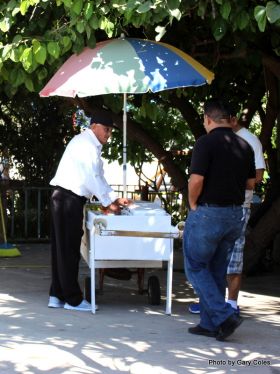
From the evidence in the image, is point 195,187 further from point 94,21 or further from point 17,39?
point 17,39

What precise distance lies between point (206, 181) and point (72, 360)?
174cm

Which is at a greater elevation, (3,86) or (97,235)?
(3,86)

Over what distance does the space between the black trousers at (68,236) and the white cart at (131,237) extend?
16 cm

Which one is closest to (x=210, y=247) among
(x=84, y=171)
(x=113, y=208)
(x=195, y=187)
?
(x=195, y=187)

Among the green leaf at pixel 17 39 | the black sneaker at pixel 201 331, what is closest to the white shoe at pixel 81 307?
the black sneaker at pixel 201 331

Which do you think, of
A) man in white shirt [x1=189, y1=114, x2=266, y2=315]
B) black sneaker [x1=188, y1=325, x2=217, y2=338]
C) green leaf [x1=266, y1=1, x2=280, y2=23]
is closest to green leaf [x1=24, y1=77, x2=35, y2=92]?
man in white shirt [x1=189, y1=114, x2=266, y2=315]

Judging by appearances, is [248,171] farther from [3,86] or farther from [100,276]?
[3,86]

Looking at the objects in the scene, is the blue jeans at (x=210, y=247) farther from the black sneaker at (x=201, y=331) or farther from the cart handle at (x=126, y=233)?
the cart handle at (x=126, y=233)

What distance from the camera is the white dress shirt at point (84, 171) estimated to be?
667 cm

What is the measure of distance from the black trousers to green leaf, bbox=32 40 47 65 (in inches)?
47.4

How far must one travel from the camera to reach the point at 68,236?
22.1 ft

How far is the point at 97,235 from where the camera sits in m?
6.61

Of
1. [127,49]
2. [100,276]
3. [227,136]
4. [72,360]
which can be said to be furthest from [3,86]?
[72,360]

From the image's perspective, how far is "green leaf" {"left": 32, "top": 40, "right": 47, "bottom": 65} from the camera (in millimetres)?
6566
